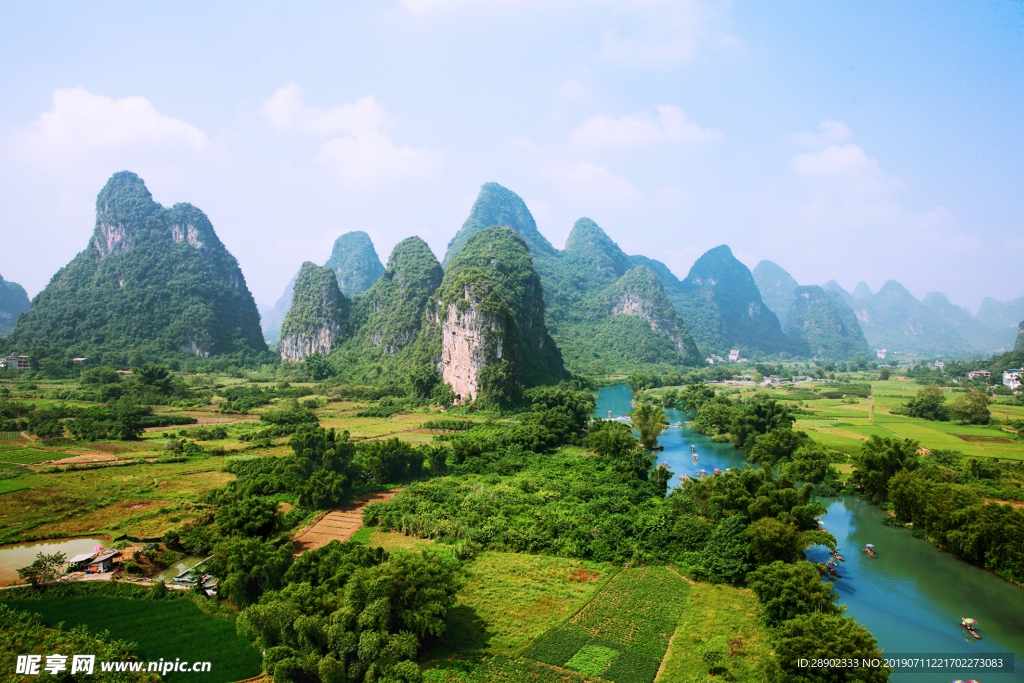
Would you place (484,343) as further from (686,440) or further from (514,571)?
(514,571)

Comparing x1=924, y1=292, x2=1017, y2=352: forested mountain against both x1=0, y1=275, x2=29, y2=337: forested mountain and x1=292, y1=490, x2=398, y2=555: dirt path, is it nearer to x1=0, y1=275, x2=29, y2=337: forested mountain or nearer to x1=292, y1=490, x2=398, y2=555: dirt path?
x1=292, y1=490, x2=398, y2=555: dirt path

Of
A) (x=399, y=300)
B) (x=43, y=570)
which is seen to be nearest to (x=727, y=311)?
(x=399, y=300)

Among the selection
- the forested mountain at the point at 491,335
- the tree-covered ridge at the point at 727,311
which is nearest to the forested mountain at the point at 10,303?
the forested mountain at the point at 491,335

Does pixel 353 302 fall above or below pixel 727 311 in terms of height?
above

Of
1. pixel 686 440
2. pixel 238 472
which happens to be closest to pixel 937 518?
pixel 686 440

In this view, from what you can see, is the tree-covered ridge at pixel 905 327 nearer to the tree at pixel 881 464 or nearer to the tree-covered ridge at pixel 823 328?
the tree-covered ridge at pixel 823 328

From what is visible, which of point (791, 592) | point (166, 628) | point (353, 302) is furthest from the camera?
point (353, 302)

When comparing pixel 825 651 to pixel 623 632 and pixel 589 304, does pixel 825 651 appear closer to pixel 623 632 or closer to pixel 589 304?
pixel 623 632
